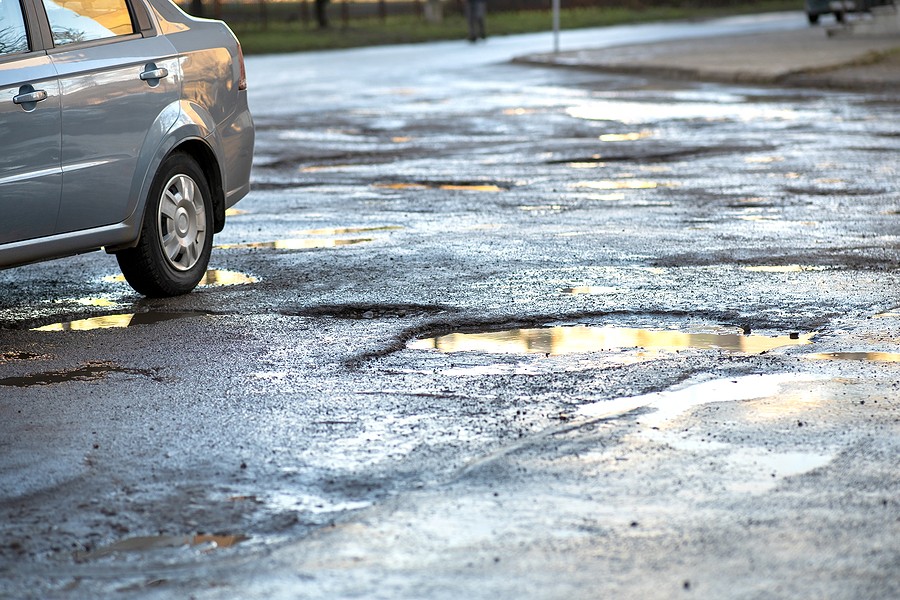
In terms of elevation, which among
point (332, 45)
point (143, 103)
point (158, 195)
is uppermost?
point (143, 103)

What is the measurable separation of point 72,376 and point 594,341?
85.6 inches

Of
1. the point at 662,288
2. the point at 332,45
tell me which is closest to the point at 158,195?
the point at 662,288

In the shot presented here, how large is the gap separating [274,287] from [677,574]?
458 centimetres

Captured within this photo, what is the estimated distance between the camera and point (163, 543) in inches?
163

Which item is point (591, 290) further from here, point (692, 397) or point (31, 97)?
point (31, 97)


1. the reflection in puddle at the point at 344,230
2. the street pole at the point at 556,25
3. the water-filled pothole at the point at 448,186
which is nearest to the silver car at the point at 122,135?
the reflection in puddle at the point at 344,230

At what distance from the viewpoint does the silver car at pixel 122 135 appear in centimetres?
706

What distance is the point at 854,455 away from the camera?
16.0ft

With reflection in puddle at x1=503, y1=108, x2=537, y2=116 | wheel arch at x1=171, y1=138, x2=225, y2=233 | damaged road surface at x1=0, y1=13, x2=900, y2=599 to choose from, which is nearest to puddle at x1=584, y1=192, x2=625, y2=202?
damaged road surface at x1=0, y1=13, x2=900, y2=599

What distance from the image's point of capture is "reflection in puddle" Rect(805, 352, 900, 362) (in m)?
6.19

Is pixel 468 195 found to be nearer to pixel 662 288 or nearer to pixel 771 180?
pixel 771 180

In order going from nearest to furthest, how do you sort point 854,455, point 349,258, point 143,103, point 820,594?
1. point 820,594
2. point 854,455
3. point 143,103
4. point 349,258

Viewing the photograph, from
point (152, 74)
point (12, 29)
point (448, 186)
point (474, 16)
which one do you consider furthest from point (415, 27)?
point (12, 29)

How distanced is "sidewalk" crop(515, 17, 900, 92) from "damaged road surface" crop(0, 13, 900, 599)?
12.4 m
